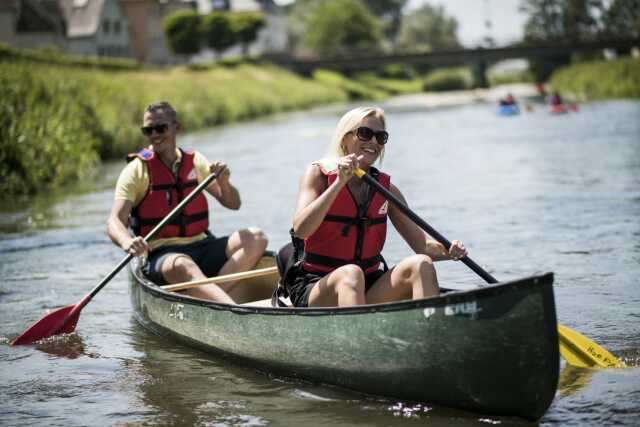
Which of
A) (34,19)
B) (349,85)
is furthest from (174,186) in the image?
(34,19)

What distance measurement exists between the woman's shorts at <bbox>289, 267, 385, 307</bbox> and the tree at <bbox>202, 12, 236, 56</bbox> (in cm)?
6616

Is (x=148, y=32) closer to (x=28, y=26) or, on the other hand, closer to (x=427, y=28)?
(x=28, y=26)

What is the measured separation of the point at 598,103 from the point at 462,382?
29.7 meters

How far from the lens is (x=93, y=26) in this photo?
60.7 metres

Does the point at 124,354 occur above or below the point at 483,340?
below

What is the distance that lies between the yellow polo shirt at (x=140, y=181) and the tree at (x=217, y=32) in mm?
64450

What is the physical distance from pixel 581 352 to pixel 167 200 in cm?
287

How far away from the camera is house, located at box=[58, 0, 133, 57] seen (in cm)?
6091

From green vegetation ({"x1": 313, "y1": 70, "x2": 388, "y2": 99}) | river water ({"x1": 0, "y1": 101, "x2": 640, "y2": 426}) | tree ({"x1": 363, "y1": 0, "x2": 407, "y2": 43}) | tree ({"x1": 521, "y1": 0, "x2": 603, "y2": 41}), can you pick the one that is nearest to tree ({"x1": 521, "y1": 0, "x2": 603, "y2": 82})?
tree ({"x1": 521, "y1": 0, "x2": 603, "y2": 41})

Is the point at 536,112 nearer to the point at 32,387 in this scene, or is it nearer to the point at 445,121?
the point at 445,121

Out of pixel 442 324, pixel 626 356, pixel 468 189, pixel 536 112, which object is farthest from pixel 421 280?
pixel 536 112

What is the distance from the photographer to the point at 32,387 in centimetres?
559

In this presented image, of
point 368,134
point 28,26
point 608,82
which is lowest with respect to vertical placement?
point 368,134

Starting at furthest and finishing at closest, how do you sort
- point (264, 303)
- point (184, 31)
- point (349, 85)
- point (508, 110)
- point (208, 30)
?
point (208, 30) → point (184, 31) → point (349, 85) → point (508, 110) → point (264, 303)
